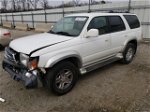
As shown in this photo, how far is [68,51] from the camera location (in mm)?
3920

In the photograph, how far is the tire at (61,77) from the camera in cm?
369

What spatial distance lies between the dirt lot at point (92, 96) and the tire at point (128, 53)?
2.57 feet

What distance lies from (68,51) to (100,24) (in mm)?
1527

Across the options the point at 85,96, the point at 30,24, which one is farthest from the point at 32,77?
the point at 30,24

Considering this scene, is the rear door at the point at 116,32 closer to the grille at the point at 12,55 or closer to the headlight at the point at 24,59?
the headlight at the point at 24,59

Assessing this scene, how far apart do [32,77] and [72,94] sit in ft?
3.64

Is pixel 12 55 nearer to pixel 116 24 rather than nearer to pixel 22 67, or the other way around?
pixel 22 67

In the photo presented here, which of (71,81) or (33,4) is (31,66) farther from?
(33,4)

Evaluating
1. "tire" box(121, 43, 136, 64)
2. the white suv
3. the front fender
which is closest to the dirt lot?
the white suv

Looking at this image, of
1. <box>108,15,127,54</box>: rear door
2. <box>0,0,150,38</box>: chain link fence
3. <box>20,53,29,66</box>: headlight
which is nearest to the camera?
<box>20,53,29,66</box>: headlight

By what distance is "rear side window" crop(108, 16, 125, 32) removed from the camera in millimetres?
5211

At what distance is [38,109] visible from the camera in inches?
140

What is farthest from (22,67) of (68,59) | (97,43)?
(97,43)

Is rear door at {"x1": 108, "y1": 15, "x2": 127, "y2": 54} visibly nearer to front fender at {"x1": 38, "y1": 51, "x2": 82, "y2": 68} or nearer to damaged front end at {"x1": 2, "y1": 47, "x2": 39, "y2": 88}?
front fender at {"x1": 38, "y1": 51, "x2": 82, "y2": 68}
